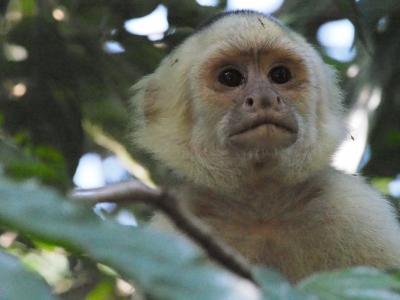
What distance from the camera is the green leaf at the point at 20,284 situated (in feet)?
2.92

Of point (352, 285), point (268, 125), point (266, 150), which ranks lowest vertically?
point (266, 150)

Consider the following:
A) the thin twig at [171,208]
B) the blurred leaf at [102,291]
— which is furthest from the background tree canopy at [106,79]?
the thin twig at [171,208]

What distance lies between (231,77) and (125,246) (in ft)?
→ 8.63

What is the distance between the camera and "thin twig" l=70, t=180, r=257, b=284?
3.58 feet

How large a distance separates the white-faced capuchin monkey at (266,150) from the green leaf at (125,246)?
2.18 metres

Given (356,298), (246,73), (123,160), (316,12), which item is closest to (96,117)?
(123,160)

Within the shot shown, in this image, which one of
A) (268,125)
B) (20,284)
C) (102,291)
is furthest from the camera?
(102,291)

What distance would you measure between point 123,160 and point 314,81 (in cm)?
124

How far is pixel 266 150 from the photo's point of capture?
3.25m

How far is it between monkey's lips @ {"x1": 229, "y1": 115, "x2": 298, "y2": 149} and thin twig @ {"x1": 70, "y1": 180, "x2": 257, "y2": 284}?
2.03 m

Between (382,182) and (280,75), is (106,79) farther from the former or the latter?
(382,182)

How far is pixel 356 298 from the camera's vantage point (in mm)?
1085

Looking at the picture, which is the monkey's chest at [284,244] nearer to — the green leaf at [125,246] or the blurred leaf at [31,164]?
the blurred leaf at [31,164]

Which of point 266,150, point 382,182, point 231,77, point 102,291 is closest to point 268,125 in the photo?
point 266,150
